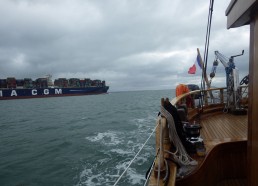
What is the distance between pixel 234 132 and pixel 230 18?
2.96 m

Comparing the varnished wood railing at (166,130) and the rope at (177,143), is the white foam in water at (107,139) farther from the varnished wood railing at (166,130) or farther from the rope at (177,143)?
the rope at (177,143)

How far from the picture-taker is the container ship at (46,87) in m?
63.5

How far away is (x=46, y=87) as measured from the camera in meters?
70.1

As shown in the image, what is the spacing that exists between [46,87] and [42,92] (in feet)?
12.4

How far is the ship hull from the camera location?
202ft

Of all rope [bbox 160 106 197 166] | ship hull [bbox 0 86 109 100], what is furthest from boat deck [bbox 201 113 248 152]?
ship hull [bbox 0 86 109 100]

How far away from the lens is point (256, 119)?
4.58ft

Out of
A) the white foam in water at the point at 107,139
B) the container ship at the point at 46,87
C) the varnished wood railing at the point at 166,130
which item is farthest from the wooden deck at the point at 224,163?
the container ship at the point at 46,87

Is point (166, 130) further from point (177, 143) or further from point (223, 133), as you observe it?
point (223, 133)

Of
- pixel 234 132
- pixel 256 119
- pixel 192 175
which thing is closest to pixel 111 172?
pixel 234 132

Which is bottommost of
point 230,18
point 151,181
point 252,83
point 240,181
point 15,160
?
point 15,160

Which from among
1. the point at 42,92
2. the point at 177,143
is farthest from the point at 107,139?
the point at 42,92

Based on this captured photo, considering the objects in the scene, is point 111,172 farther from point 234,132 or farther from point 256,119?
point 256,119

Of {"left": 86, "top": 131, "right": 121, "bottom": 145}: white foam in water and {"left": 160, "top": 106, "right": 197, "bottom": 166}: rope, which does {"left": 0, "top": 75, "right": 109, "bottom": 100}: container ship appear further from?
{"left": 160, "top": 106, "right": 197, "bottom": 166}: rope
